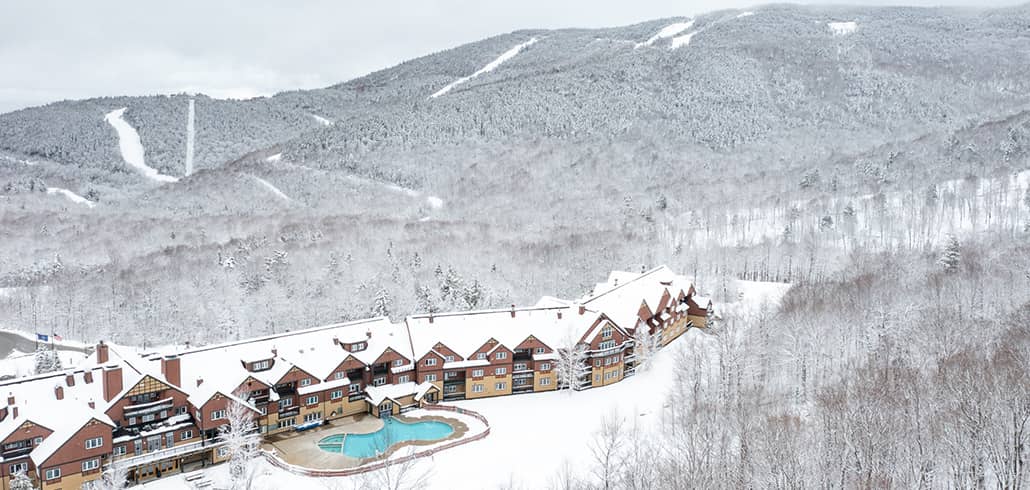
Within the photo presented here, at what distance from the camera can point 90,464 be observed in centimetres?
3469

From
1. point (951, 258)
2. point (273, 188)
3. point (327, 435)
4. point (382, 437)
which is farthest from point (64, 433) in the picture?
point (273, 188)

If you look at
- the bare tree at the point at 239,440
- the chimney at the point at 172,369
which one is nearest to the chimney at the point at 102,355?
the chimney at the point at 172,369

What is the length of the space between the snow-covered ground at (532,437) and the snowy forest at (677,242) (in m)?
2.57

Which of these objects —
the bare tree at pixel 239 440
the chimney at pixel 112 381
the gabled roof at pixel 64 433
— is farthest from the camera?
the chimney at pixel 112 381

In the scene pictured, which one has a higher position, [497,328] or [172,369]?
[172,369]

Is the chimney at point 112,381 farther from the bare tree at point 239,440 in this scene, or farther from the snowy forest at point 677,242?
the snowy forest at point 677,242

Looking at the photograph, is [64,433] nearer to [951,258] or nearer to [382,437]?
[382,437]

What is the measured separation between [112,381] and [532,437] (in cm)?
2250

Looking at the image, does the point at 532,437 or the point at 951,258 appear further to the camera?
the point at 951,258

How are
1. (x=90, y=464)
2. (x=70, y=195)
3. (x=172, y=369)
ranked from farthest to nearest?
1. (x=70, y=195)
2. (x=172, y=369)
3. (x=90, y=464)

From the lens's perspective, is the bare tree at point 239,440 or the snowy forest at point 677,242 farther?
the bare tree at point 239,440

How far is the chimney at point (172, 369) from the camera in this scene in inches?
1553

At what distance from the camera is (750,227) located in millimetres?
111062

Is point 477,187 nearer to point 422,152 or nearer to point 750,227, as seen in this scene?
point 422,152
